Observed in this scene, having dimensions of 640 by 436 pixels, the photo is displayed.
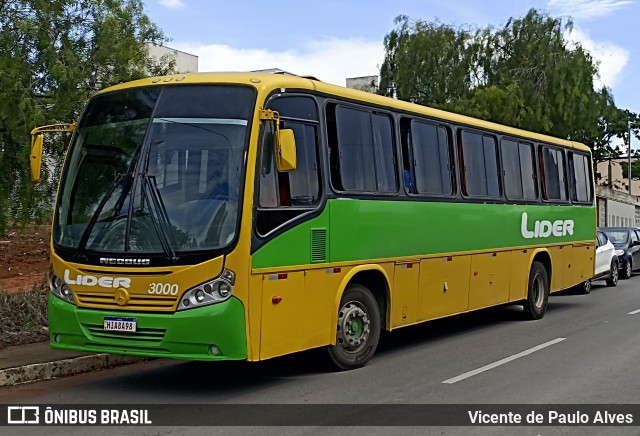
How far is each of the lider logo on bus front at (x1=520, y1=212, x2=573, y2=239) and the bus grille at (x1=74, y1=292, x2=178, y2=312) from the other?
811 cm

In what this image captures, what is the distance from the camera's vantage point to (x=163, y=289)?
8.14 meters

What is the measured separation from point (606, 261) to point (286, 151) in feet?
56.4

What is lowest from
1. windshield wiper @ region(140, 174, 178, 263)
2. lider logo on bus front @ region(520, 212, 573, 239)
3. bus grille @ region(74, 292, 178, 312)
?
bus grille @ region(74, 292, 178, 312)

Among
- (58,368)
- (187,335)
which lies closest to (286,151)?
(187,335)

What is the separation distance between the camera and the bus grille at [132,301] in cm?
813

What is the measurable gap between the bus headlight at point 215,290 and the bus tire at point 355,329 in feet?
6.42

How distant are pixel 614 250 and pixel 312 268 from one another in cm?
1766

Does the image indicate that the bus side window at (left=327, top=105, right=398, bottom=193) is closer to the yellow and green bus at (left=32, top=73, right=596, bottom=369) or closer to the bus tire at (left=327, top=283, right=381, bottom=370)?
the yellow and green bus at (left=32, top=73, right=596, bottom=369)

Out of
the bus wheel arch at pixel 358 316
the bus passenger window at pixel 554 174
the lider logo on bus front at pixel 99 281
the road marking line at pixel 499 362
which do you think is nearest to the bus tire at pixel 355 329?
the bus wheel arch at pixel 358 316

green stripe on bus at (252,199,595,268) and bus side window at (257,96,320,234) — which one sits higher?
bus side window at (257,96,320,234)

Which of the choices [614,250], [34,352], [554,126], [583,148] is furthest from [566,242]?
[554,126]

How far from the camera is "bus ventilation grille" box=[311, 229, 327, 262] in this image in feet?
30.0

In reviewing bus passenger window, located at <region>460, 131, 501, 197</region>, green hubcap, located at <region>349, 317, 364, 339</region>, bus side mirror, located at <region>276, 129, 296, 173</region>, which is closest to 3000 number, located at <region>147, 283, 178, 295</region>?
bus side mirror, located at <region>276, 129, 296, 173</region>

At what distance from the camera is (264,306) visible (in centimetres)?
833
